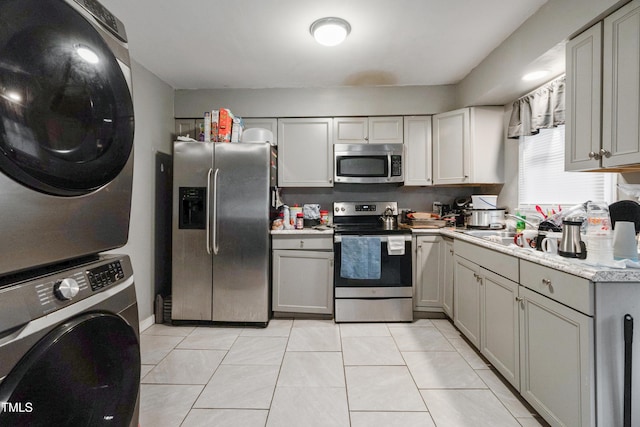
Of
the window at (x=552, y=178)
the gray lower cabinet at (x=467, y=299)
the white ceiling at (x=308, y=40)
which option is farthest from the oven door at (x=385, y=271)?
the white ceiling at (x=308, y=40)

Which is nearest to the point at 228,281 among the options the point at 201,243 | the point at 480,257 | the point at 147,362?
the point at 201,243

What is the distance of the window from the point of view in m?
1.93

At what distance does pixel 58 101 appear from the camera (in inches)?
27.3

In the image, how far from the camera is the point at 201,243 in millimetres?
2605

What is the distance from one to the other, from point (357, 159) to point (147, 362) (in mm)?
2563

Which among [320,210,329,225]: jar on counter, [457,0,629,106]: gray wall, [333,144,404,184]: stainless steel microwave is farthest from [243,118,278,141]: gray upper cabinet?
[457,0,629,106]: gray wall

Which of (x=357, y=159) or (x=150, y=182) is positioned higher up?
(x=357, y=159)

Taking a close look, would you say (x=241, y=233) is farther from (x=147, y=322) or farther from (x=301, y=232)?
(x=147, y=322)

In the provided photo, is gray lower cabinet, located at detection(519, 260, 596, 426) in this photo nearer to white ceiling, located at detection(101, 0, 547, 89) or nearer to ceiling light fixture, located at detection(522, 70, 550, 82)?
ceiling light fixture, located at detection(522, 70, 550, 82)

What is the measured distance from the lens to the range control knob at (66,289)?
0.70 meters

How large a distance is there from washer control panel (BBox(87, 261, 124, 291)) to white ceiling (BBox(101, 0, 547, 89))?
5.70 ft

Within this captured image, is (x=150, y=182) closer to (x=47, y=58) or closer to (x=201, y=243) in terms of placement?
(x=201, y=243)

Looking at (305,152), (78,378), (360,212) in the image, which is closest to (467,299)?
(360,212)

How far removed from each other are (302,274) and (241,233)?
0.72 meters
